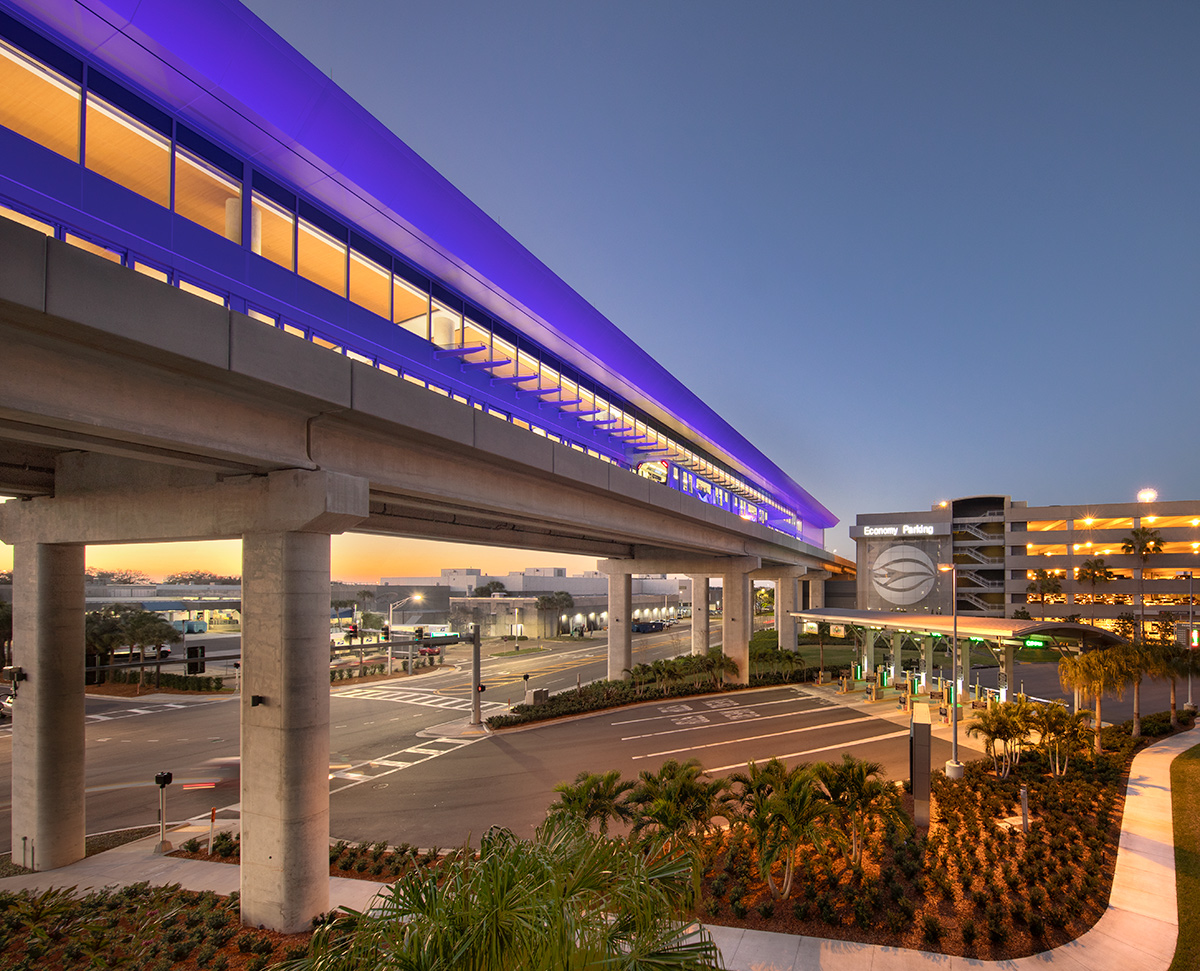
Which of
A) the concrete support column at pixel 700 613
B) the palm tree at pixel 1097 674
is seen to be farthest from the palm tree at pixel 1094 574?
the palm tree at pixel 1097 674

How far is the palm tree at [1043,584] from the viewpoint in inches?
2908

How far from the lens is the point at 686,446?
41.3 m

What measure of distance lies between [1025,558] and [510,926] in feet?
294

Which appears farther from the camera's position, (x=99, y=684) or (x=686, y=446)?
(x=99, y=684)

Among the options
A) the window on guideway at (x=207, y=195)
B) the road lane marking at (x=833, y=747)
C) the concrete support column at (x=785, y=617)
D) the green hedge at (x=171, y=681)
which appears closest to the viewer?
the window on guideway at (x=207, y=195)

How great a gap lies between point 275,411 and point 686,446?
106 feet

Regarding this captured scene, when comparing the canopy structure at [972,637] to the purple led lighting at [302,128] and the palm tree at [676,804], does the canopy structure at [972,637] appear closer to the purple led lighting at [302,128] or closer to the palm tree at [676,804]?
the palm tree at [676,804]

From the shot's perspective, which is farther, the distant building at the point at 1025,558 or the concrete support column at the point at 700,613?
the distant building at the point at 1025,558

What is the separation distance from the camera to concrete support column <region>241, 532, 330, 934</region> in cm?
1109

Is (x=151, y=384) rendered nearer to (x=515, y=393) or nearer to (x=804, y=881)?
(x=515, y=393)

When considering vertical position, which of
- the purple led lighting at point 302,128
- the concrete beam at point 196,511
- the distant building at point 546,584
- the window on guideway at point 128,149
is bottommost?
the distant building at point 546,584

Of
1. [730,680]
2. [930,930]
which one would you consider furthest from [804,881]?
[730,680]

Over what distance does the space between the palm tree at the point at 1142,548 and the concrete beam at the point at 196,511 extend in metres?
84.6

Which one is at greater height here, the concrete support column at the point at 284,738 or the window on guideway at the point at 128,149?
the window on guideway at the point at 128,149
